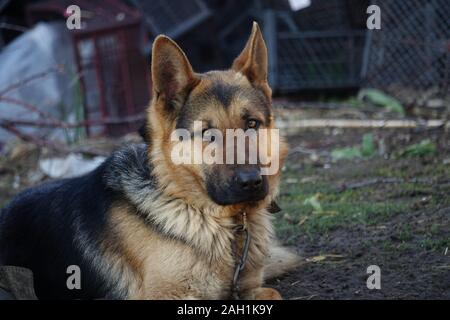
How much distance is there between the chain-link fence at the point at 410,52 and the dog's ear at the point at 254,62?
5461mm

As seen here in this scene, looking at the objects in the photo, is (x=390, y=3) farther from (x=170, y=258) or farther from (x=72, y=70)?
(x=170, y=258)

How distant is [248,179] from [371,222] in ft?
6.12

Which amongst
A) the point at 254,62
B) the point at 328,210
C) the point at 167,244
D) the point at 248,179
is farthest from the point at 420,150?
the point at 167,244

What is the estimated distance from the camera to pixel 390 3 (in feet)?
32.0

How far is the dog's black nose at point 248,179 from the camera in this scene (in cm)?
358

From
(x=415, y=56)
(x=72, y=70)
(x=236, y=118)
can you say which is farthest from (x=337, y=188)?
(x=72, y=70)

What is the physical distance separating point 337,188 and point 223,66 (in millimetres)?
5104

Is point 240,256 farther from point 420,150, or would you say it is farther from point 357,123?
point 357,123

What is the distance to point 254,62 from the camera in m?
4.11

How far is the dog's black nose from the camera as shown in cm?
358

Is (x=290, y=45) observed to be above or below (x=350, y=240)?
above

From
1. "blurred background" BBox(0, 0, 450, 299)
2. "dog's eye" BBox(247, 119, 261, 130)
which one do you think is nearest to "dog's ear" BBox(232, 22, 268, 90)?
"dog's eye" BBox(247, 119, 261, 130)

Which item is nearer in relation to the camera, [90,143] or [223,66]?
[90,143]

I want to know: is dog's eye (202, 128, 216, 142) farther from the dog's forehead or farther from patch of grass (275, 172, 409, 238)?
patch of grass (275, 172, 409, 238)
